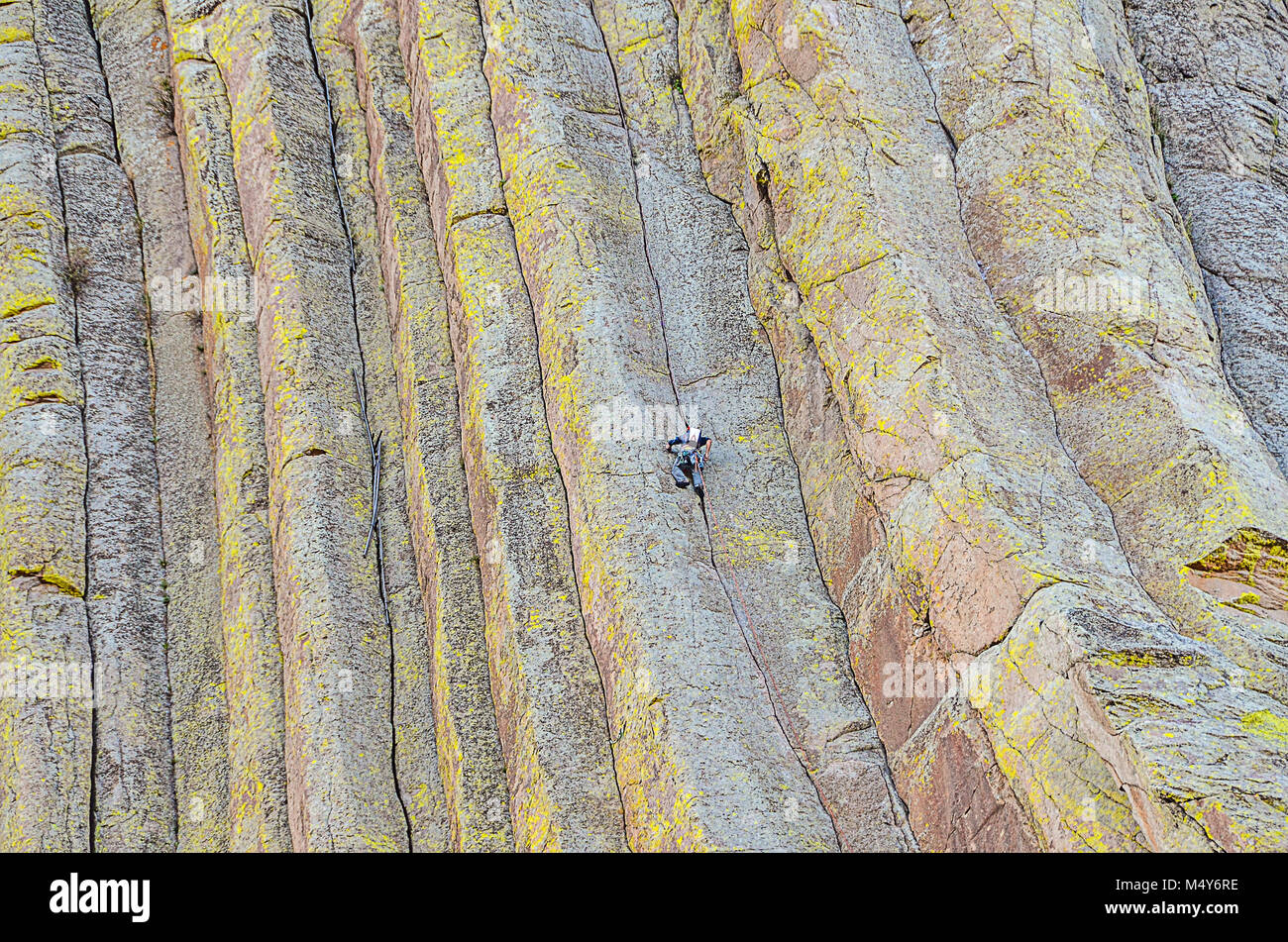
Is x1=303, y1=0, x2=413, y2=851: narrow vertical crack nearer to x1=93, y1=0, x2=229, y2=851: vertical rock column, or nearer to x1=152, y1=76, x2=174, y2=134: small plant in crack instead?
x1=93, y1=0, x2=229, y2=851: vertical rock column

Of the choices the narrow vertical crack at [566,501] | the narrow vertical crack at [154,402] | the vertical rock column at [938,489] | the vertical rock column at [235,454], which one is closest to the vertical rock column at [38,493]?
the narrow vertical crack at [154,402]

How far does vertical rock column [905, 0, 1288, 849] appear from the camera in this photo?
36.1 feet

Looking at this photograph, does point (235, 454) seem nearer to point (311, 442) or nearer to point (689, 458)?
point (311, 442)

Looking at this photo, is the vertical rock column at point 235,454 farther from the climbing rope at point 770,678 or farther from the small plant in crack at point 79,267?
the climbing rope at point 770,678

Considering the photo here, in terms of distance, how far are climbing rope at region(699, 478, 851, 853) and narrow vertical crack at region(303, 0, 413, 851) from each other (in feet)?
14.2

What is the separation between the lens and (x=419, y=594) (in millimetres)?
15125

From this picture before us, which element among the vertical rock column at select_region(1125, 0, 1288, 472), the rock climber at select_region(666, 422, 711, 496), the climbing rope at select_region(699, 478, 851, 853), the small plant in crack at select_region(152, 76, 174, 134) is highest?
the small plant in crack at select_region(152, 76, 174, 134)

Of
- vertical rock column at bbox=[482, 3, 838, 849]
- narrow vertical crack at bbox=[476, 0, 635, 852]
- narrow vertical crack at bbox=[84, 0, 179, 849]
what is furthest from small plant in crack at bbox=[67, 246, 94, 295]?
vertical rock column at bbox=[482, 3, 838, 849]

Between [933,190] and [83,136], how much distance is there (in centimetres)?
1356

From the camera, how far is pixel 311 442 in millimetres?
15648

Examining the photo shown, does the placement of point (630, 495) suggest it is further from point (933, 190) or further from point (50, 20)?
point (50, 20)

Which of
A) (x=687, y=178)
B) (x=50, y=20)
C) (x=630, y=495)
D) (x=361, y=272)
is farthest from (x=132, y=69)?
(x=630, y=495)

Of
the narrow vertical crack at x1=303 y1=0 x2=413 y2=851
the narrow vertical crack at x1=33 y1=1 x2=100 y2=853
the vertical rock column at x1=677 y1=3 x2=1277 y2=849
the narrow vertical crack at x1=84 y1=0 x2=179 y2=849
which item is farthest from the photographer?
the narrow vertical crack at x1=84 y1=0 x2=179 y2=849

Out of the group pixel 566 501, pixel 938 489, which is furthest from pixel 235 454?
pixel 938 489
